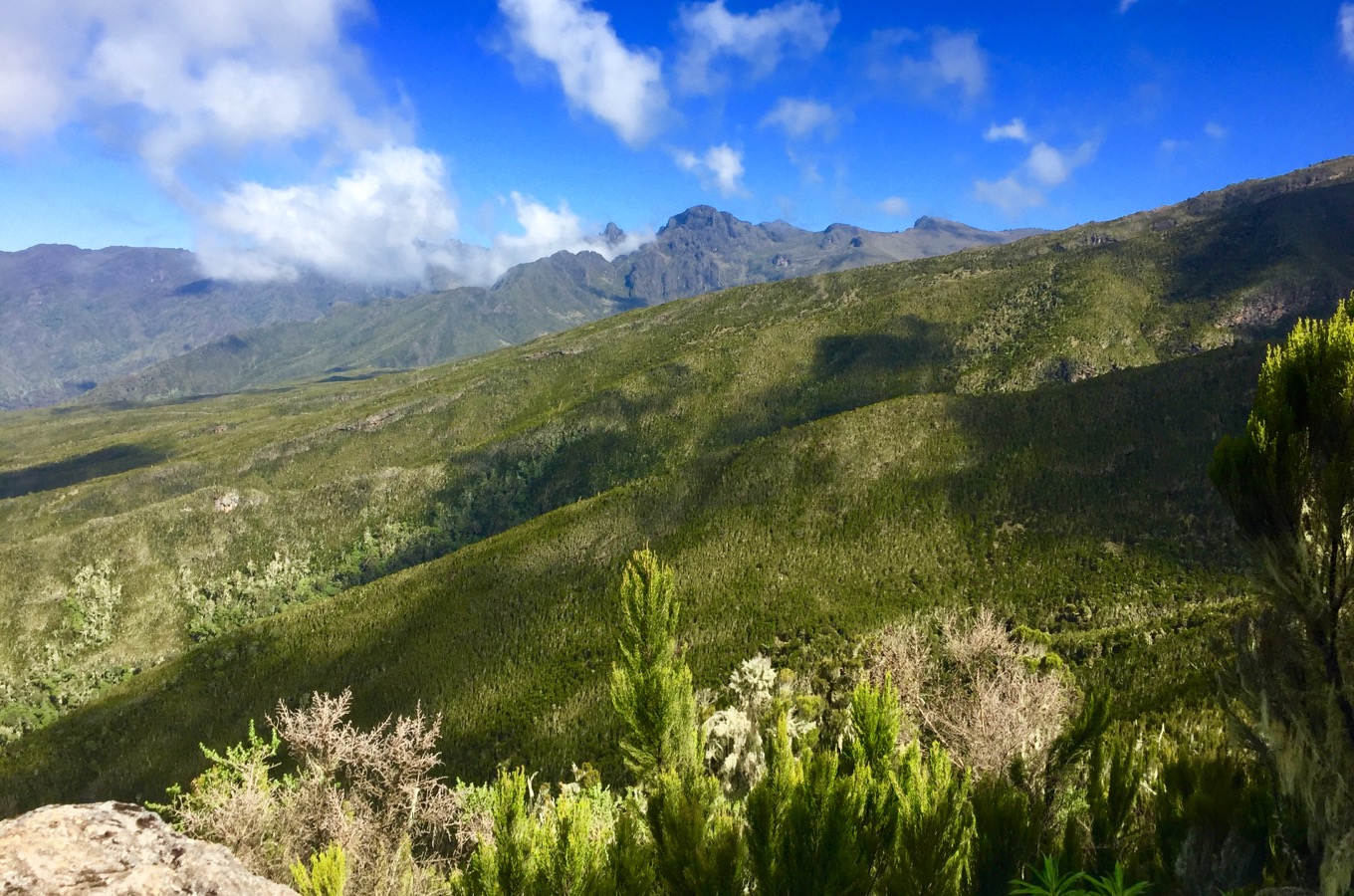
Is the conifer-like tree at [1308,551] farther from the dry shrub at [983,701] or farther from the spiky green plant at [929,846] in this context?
the dry shrub at [983,701]

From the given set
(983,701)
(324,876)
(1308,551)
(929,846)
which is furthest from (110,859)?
(983,701)

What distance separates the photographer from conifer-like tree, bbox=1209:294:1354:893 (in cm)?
857

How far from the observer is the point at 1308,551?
909 centimetres

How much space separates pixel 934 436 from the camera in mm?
124250

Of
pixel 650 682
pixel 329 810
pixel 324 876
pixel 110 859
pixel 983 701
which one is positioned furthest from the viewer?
pixel 983 701

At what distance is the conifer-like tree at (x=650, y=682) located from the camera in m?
17.5

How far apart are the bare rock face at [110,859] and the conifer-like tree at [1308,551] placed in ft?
53.0

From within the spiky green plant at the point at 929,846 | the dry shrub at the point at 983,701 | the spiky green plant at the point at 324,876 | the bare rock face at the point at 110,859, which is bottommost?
the dry shrub at the point at 983,701

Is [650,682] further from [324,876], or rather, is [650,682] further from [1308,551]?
[1308,551]

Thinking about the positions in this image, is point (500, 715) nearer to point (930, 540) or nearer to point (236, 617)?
point (930, 540)

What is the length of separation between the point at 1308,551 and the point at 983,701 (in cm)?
2172

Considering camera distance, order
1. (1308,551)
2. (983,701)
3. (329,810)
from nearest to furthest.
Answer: (1308,551) < (329,810) < (983,701)

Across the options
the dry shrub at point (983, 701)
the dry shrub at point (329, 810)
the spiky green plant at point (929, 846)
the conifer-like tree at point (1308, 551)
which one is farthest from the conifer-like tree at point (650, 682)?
the conifer-like tree at point (1308, 551)

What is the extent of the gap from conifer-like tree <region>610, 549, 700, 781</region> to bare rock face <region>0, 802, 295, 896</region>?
8.87 m
